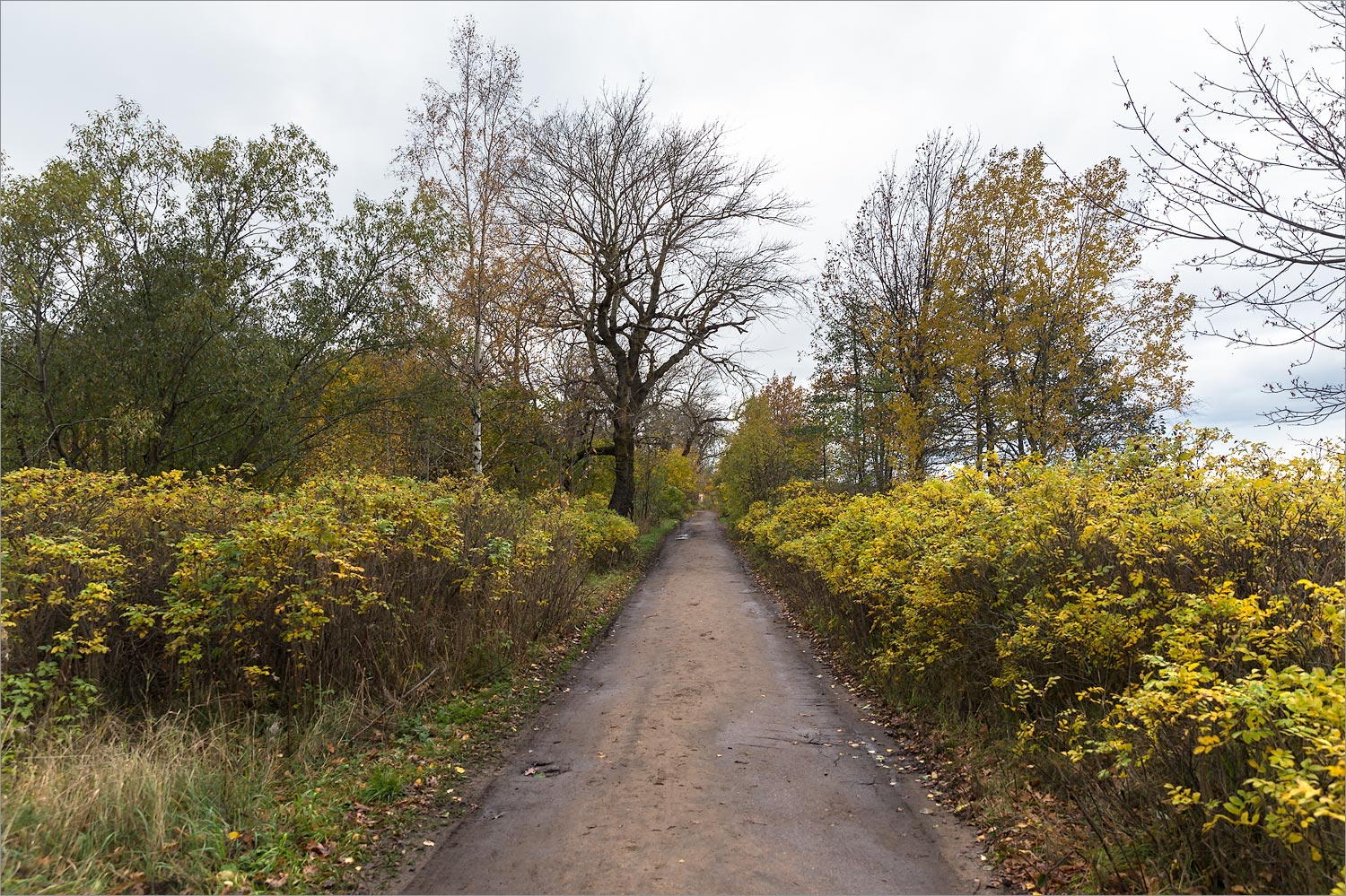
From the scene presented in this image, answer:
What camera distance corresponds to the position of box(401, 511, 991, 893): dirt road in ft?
12.8

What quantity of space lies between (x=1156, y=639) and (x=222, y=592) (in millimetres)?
6331

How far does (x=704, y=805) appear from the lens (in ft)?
15.8

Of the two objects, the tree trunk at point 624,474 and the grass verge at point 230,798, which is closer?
the grass verge at point 230,798

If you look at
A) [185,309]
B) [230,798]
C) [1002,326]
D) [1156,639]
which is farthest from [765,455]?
[230,798]

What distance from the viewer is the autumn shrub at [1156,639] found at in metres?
2.85

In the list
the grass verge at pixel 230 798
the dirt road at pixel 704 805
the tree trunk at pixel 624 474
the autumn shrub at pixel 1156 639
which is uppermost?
the tree trunk at pixel 624 474

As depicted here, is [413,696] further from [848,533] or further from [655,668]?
[848,533]

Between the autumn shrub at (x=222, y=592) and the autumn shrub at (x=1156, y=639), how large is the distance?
4.48 meters

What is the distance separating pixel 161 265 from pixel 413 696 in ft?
35.1

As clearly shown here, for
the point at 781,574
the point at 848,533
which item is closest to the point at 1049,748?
the point at 848,533

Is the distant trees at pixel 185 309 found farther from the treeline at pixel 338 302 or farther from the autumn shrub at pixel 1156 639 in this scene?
the autumn shrub at pixel 1156 639

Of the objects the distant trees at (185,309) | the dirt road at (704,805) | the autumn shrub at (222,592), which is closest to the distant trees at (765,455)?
the distant trees at (185,309)

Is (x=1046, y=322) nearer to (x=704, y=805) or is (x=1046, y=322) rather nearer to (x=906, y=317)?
(x=906, y=317)

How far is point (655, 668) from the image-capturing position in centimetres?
898
